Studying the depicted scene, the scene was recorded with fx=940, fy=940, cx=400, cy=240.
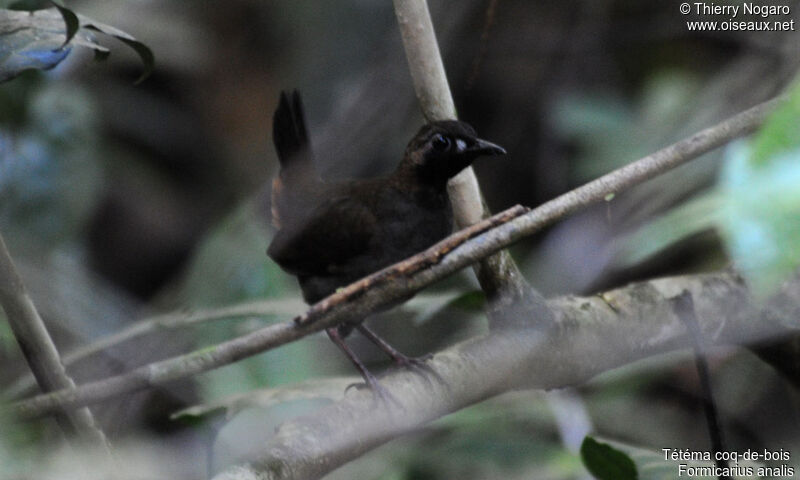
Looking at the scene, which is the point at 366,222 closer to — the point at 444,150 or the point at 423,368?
the point at 444,150

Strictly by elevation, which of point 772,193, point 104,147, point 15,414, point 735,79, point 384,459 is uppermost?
point 772,193

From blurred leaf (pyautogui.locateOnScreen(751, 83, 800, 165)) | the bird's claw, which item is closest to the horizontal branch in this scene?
the bird's claw

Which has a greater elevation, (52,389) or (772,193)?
(772,193)

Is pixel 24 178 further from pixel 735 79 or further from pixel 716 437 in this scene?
pixel 735 79

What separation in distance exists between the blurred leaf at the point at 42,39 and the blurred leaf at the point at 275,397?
2.53 ft

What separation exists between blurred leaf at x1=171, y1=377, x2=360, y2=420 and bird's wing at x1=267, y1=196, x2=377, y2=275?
20.1 inches

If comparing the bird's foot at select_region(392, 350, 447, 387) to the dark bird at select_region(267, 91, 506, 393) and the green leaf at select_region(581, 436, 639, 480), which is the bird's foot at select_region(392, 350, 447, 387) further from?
the green leaf at select_region(581, 436, 639, 480)

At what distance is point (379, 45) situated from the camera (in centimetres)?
488

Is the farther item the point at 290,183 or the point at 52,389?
the point at 290,183

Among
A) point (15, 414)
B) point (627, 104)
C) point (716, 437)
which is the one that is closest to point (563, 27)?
point (627, 104)

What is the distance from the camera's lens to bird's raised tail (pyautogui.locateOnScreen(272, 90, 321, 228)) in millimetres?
3021

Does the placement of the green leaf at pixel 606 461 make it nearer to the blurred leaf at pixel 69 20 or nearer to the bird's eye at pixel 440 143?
the bird's eye at pixel 440 143

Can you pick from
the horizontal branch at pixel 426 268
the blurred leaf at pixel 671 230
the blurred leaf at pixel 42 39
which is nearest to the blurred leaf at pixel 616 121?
the blurred leaf at pixel 671 230

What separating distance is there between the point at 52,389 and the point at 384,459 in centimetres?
149
